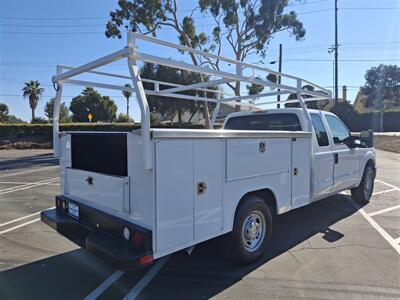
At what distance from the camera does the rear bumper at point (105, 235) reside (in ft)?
9.57

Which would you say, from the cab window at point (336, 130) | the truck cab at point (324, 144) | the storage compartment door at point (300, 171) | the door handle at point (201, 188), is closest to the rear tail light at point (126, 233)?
the door handle at point (201, 188)

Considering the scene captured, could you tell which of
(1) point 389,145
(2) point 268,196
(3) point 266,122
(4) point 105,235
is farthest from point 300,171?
(1) point 389,145

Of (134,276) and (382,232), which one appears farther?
(382,232)

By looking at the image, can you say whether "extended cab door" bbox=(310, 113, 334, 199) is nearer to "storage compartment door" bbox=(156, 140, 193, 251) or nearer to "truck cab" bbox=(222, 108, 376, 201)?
"truck cab" bbox=(222, 108, 376, 201)

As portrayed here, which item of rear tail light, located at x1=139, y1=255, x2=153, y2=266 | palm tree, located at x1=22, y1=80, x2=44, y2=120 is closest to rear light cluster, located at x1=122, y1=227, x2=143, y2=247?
rear tail light, located at x1=139, y1=255, x2=153, y2=266

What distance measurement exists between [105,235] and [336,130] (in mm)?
4533

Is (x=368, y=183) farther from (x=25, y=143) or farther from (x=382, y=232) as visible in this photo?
(x=25, y=143)

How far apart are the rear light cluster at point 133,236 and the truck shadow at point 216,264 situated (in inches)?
26.7

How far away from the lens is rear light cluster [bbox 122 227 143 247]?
9.82ft

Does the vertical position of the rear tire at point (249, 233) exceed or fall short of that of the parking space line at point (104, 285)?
it exceeds it

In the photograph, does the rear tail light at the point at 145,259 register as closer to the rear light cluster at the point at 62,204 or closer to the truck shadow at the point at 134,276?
the truck shadow at the point at 134,276

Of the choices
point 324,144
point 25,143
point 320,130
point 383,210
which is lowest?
point 383,210

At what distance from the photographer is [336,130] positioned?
6.08 meters

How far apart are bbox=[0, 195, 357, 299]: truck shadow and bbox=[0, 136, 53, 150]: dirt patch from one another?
83.1ft
